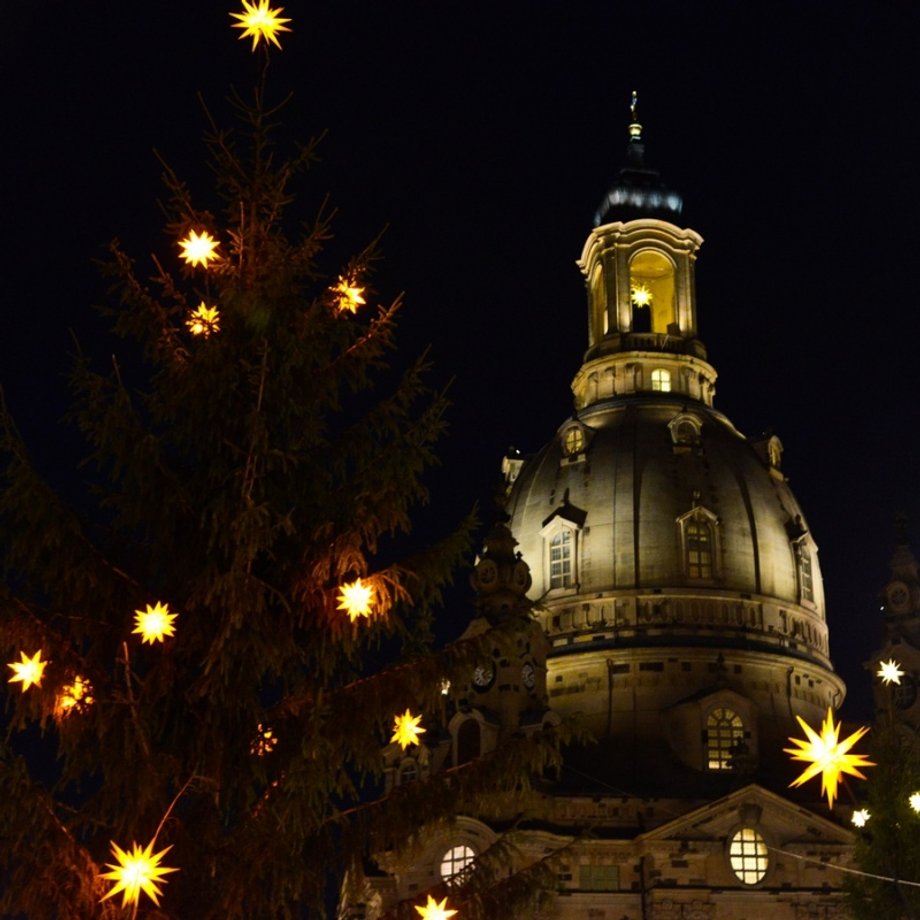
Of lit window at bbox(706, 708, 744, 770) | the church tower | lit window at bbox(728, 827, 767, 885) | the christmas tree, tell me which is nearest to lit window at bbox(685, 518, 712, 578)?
the church tower

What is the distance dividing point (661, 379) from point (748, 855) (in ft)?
80.3

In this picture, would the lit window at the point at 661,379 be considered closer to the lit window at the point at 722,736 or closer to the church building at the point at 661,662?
the church building at the point at 661,662

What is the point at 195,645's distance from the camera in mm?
13680

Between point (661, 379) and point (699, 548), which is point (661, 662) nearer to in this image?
point (699, 548)

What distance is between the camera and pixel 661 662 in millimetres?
57062

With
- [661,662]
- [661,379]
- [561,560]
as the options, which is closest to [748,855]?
[661,662]

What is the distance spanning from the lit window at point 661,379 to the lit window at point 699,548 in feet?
34.8

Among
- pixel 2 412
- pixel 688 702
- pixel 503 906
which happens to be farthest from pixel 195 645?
pixel 688 702

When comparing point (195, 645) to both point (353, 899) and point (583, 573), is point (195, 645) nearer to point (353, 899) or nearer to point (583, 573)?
point (353, 899)

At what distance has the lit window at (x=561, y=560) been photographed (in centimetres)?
5947

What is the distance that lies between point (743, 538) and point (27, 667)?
49097mm

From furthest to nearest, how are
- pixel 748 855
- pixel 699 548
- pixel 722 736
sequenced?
pixel 699 548 < pixel 722 736 < pixel 748 855

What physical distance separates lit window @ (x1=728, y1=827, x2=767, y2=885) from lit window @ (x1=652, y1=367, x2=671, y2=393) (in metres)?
23.3

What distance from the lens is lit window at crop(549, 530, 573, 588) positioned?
59.5m
